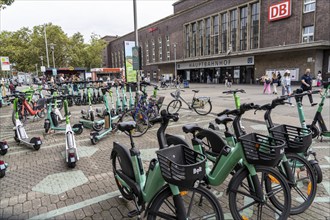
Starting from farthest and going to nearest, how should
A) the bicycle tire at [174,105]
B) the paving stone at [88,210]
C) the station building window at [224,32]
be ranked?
the station building window at [224,32], the bicycle tire at [174,105], the paving stone at [88,210]

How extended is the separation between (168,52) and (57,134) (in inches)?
1740

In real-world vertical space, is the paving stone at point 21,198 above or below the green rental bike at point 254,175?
below

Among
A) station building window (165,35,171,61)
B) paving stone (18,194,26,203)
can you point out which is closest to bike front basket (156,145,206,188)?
paving stone (18,194,26,203)

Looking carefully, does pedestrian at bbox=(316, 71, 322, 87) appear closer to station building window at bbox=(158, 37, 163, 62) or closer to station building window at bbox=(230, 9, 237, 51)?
station building window at bbox=(230, 9, 237, 51)

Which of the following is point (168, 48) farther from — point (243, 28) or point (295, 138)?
point (295, 138)

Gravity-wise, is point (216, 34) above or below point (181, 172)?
above

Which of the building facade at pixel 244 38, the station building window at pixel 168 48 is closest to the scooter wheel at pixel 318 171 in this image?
the building facade at pixel 244 38

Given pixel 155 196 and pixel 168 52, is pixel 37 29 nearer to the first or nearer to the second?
pixel 168 52

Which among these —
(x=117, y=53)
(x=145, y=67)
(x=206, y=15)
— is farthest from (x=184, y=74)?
(x=117, y=53)

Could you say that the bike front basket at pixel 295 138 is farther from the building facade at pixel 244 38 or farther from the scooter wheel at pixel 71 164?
the building facade at pixel 244 38

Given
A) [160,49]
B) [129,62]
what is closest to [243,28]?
[160,49]

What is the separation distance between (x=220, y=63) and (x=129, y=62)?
26479mm

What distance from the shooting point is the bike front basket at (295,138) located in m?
2.87

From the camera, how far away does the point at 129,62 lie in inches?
408
